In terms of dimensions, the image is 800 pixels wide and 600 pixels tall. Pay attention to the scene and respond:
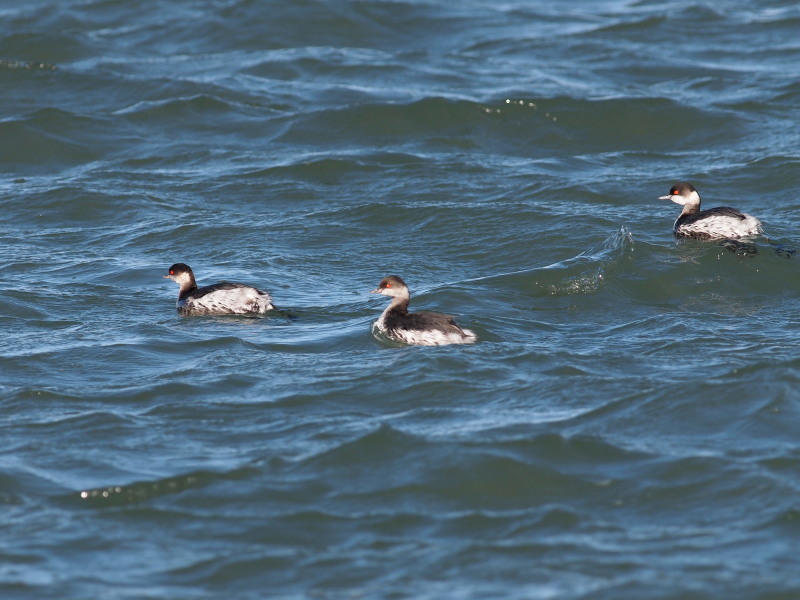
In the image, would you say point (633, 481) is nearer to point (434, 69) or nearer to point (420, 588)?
point (420, 588)

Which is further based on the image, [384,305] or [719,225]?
[719,225]

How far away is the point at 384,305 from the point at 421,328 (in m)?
1.56

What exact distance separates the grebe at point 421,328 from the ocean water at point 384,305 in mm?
219

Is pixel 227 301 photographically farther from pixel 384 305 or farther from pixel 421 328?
pixel 421 328

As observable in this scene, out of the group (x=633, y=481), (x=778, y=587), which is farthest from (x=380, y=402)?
(x=778, y=587)

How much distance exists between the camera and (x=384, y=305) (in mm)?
11820

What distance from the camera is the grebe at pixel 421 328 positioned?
1023 centimetres

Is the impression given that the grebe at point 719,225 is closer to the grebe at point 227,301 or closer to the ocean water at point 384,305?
the ocean water at point 384,305

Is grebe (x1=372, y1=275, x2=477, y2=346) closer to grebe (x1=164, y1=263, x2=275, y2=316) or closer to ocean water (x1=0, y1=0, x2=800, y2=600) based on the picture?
ocean water (x1=0, y1=0, x2=800, y2=600)

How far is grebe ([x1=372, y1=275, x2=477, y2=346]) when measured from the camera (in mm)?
10227

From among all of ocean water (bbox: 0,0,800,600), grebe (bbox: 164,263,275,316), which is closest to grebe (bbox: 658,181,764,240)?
ocean water (bbox: 0,0,800,600)

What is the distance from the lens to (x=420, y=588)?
22.0ft

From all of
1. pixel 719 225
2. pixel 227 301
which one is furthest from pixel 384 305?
pixel 719 225

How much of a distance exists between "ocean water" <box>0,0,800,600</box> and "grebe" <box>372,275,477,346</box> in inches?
8.6
